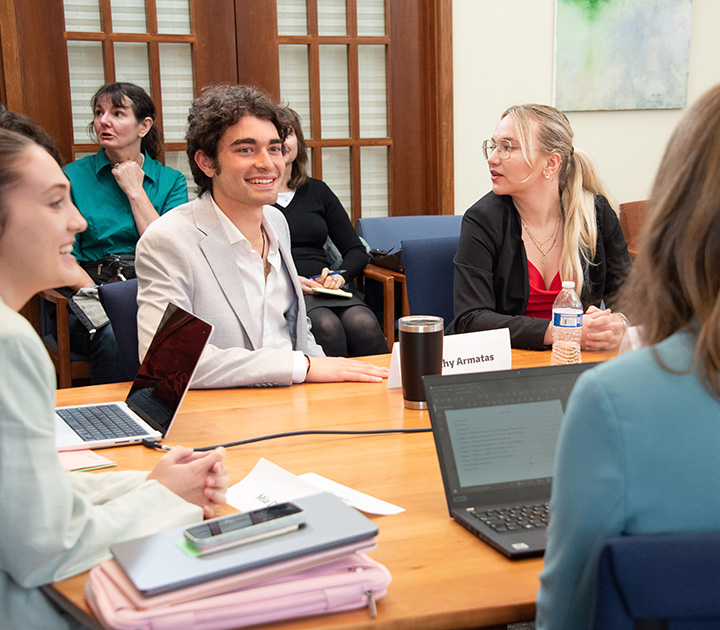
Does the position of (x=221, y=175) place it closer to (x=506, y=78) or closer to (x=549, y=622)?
(x=549, y=622)

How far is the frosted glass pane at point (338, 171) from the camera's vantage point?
4.43 m

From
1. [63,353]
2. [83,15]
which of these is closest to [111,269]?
[63,353]

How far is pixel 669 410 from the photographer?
78cm

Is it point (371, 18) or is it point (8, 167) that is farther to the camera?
point (371, 18)

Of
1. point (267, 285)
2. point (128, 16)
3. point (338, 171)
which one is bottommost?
point (267, 285)

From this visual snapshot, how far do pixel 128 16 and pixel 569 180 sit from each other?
2427 millimetres

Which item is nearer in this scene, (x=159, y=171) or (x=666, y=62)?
(x=159, y=171)

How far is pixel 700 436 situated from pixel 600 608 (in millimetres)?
193

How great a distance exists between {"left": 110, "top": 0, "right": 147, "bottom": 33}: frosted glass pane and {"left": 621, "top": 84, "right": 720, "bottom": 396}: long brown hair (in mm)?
3643

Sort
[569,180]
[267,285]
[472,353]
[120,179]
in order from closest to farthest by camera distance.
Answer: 1. [472,353]
2. [267,285]
3. [569,180]
4. [120,179]

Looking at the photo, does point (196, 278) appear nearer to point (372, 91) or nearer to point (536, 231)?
point (536, 231)

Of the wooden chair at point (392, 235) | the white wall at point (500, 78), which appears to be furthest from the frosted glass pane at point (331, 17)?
the wooden chair at point (392, 235)

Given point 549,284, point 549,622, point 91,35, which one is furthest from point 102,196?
point 549,622

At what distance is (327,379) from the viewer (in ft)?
6.29
